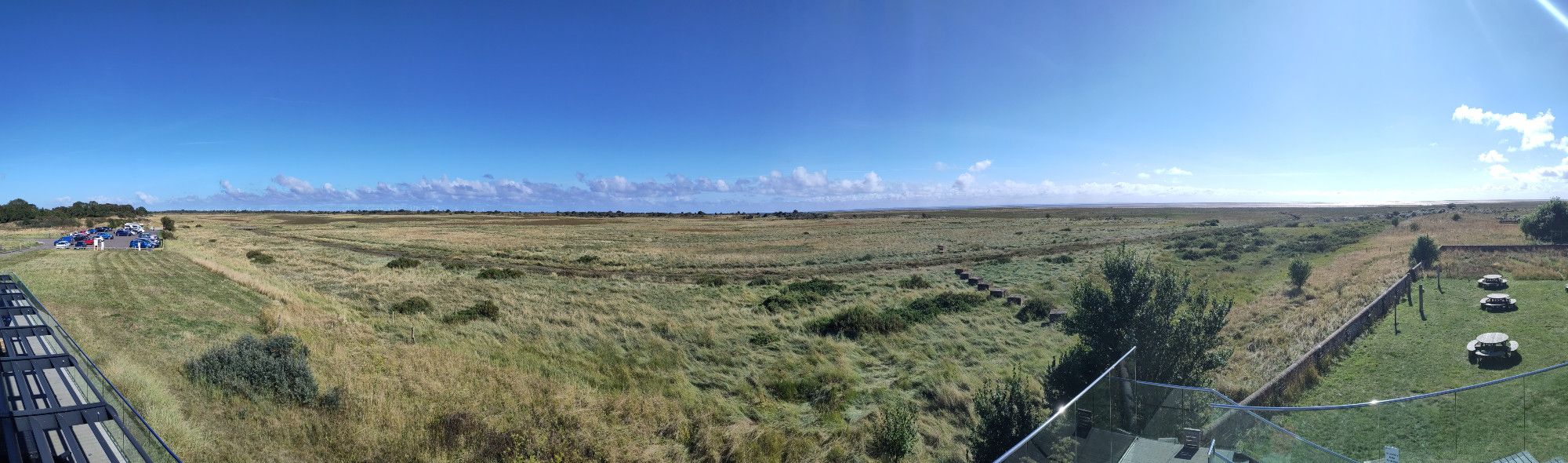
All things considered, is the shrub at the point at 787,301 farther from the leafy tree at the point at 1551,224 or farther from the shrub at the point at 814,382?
the leafy tree at the point at 1551,224

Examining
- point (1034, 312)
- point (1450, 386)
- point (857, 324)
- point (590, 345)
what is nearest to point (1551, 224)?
point (1450, 386)

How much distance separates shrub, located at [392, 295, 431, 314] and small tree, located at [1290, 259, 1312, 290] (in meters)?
39.4

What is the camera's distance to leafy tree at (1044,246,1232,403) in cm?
1173

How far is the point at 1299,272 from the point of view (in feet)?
90.4

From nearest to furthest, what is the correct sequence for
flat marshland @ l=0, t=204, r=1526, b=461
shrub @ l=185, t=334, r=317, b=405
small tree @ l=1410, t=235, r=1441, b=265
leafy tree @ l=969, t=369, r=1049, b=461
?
flat marshland @ l=0, t=204, r=1526, b=461
leafy tree @ l=969, t=369, r=1049, b=461
shrub @ l=185, t=334, r=317, b=405
small tree @ l=1410, t=235, r=1441, b=265

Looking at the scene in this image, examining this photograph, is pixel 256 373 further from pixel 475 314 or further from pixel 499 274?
pixel 499 274

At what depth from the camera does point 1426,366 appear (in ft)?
51.8

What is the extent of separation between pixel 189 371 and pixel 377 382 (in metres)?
3.14

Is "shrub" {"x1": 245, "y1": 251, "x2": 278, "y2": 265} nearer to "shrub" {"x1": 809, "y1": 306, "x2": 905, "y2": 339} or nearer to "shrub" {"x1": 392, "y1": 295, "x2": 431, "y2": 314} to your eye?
"shrub" {"x1": 392, "y1": 295, "x2": 431, "y2": 314}

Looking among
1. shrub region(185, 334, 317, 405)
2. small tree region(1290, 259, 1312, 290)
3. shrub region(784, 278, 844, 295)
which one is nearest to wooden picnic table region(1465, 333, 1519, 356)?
small tree region(1290, 259, 1312, 290)

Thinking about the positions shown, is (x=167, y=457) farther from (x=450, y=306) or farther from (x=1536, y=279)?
(x=1536, y=279)

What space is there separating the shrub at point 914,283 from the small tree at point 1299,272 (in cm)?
1752

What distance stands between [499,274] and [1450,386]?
130 ft

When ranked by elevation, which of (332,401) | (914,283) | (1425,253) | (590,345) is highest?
(1425,253)
